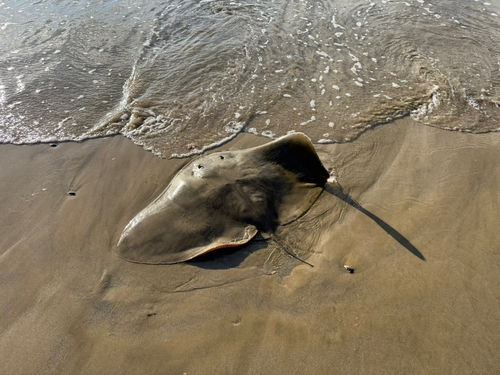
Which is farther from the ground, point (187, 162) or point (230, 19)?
point (230, 19)

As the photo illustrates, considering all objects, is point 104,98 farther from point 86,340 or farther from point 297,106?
point 86,340

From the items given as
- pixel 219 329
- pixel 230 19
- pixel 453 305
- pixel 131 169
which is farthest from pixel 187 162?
pixel 230 19

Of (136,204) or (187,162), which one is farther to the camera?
(187,162)

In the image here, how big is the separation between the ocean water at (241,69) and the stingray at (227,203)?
1.60 m

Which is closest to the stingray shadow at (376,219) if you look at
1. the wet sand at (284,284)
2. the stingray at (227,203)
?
the wet sand at (284,284)

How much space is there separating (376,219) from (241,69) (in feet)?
16.7

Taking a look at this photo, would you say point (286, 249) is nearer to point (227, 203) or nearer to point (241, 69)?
point (227, 203)

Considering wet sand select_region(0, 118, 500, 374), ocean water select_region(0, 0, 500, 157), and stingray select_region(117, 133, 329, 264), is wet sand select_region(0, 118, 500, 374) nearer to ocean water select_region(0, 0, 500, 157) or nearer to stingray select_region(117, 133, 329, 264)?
stingray select_region(117, 133, 329, 264)

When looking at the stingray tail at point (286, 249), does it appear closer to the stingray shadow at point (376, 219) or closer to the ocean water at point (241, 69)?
the stingray shadow at point (376, 219)

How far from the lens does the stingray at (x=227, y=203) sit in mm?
3588

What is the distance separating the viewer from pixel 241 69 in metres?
7.18

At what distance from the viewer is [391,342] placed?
9.54 ft

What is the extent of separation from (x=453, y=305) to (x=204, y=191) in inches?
124

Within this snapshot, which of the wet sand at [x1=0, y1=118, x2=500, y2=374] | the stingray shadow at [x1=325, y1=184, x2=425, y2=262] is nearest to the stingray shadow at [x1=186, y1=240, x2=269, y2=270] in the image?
the wet sand at [x1=0, y1=118, x2=500, y2=374]
